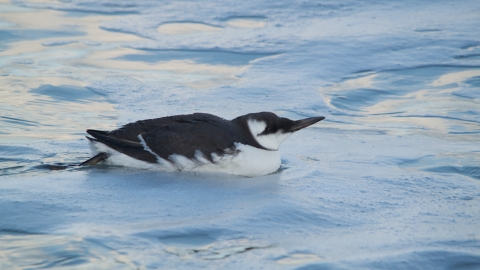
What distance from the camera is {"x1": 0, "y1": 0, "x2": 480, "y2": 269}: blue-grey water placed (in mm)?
3594

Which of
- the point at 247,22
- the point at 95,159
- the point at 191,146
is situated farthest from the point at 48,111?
the point at 247,22

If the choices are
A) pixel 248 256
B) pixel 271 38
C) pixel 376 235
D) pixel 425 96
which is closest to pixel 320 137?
pixel 425 96

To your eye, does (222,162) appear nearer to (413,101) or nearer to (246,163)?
(246,163)

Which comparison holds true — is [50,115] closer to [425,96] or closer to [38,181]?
[38,181]

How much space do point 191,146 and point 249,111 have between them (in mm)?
1751

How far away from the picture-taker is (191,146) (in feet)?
15.9

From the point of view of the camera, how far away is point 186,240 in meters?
3.63

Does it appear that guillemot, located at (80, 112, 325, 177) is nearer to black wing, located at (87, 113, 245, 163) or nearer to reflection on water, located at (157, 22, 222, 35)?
black wing, located at (87, 113, 245, 163)

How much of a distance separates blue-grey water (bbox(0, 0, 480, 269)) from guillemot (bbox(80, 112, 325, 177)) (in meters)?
0.12

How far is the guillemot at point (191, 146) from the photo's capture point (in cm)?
487

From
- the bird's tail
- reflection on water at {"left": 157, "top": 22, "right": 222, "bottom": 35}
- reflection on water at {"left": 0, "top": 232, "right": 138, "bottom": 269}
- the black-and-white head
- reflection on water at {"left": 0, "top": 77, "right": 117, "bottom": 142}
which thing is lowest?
reflection on water at {"left": 0, "top": 232, "right": 138, "bottom": 269}

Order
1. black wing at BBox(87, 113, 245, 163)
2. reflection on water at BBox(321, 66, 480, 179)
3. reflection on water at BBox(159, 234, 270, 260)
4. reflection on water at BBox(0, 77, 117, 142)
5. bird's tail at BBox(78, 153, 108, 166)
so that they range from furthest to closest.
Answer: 1. reflection on water at BBox(0, 77, 117, 142)
2. reflection on water at BBox(321, 66, 480, 179)
3. bird's tail at BBox(78, 153, 108, 166)
4. black wing at BBox(87, 113, 245, 163)
5. reflection on water at BBox(159, 234, 270, 260)

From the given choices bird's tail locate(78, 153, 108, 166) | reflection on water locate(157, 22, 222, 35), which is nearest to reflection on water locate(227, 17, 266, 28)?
reflection on water locate(157, 22, 222, 35)

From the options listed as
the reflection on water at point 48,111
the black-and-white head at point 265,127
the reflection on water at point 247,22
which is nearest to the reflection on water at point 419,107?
the black-and-white head at point 265,127
